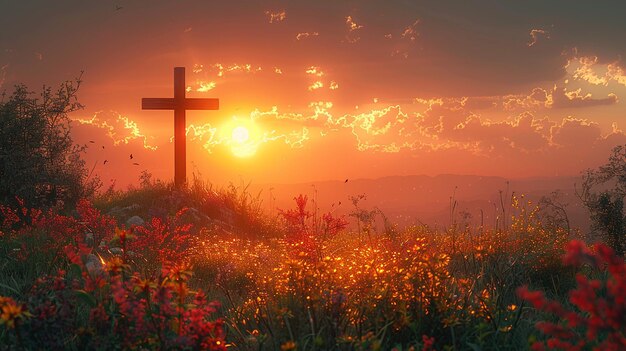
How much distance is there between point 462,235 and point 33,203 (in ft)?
31.4

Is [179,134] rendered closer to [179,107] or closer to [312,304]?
[179,107]

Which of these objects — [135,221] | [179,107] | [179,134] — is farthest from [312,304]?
[179,107]

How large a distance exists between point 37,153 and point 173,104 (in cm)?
418

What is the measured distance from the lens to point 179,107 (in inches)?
645

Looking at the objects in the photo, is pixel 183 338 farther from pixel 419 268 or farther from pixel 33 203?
pixel 33 203

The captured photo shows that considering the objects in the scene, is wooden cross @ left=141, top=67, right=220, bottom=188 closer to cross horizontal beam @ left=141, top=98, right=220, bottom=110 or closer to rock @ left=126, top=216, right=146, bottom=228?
cross horizontal beam @ left=141, top=98, right=220, bottom=110

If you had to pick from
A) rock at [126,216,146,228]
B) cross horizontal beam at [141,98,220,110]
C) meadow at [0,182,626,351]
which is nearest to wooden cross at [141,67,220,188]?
cross horizontal beam at [141,98,220,110]

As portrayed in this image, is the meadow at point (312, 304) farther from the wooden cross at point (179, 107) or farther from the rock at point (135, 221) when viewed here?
the wooden cross at point (179, 107)

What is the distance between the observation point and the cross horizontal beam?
16391 millimetres

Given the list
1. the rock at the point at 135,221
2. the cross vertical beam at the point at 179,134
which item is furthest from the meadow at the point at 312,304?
the cross vertical beam at the point at 179,134

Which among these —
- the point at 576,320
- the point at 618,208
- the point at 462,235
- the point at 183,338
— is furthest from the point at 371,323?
the point at 618,208

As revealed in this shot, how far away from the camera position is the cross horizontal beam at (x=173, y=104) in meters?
16.4

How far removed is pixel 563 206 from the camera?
541 inches

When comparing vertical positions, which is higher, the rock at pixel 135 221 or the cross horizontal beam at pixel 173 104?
the cross horizontal beam at pixel 173 104
